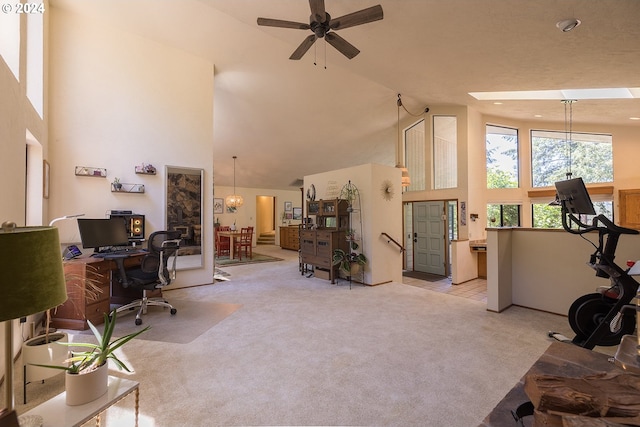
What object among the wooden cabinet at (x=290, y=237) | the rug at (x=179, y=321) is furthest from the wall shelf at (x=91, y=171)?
the wooden cabinet at (x=290, y=237)

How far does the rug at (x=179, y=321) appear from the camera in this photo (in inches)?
121

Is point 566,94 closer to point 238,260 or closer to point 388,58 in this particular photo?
point 388,58

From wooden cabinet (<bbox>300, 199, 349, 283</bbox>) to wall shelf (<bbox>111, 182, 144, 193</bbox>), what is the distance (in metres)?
3.15

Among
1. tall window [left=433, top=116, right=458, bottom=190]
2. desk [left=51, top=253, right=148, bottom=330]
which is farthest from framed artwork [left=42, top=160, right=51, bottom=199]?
tall window [left=433, top=116, right=458, bottom=190]

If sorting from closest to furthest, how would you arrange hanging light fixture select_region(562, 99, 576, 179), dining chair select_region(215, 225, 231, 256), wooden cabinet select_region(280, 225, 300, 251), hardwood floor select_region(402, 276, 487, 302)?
hardwood floor select_region(402, 276, 487, 302) → hanging light fixture select_region(562, 99, 576, 179) → dining chair select_region(215, 225, 231, 256) → wooden cabinet select_region(280, 225, 300, 251)

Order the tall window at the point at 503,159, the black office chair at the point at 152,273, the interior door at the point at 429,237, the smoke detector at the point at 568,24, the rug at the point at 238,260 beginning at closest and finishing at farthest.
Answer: the smoke detector at the point at 568,24 < the black office chair at the point at 152,273 < the interior door at the point at 429,237 < the tall window at the point at 503,159 < the rug at the point at 238,260

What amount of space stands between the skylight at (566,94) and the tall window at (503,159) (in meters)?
2.13

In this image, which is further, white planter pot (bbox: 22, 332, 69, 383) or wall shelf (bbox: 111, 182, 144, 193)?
wall shelf (bbox: 111, 182, 144, 193)

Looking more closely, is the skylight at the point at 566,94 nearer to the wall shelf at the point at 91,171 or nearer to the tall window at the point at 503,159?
the tall window at the point at 503,159

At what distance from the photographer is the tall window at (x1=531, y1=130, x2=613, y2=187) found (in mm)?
6688

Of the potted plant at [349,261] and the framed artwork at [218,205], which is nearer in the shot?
the potted plant at [349,261]

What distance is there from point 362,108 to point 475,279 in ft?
15.7

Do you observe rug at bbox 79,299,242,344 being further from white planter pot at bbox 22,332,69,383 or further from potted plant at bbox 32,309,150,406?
potted plant at bbox 32,309,150,406

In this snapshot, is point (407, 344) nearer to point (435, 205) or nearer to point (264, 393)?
point (264, 393)
